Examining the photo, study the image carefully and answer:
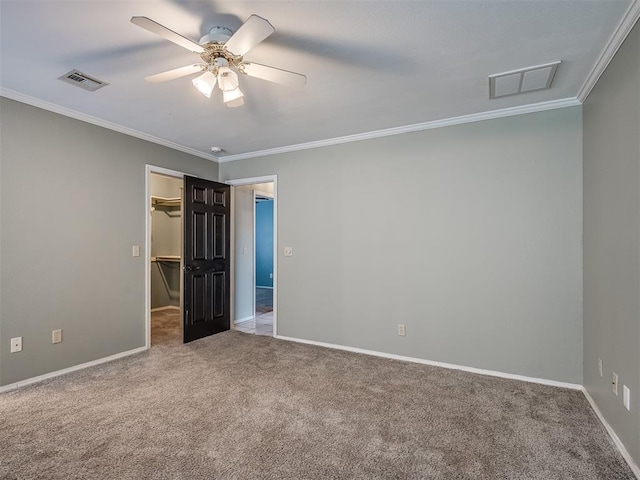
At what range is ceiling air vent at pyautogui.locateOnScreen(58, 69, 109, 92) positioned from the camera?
243 cm

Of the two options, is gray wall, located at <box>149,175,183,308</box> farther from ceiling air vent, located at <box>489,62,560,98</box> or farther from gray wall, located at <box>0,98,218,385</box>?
ceiling air vent, located at <box>489,62,560,98</box>

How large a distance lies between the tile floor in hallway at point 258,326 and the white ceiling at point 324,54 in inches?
109

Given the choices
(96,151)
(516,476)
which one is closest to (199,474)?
(516,476)

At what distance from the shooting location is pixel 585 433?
2152 mm

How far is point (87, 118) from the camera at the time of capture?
3244mm

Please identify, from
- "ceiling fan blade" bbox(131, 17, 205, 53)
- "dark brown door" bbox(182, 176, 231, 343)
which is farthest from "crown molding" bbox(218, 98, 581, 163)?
"ceiling fan blade" bbox(131, 17, 205, 53)

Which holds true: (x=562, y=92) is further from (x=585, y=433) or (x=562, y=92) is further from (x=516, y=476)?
(x=516, y=476)

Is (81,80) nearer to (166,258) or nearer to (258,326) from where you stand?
(258,326)

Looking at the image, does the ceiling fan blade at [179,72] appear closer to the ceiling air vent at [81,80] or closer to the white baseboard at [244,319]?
the ceiling air vent at [81,80]

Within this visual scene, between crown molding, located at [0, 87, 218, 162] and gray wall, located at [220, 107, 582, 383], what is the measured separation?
1343 mm

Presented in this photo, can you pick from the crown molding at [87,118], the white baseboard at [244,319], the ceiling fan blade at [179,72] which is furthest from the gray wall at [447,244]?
the ceiling fan blade at [179,72]

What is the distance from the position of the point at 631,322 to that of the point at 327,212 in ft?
9.25

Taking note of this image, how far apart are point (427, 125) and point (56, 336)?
4.07m

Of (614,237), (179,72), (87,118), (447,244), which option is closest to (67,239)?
(87,118)
